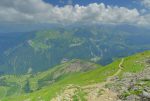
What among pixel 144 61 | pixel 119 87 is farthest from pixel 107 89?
pixel 144 61

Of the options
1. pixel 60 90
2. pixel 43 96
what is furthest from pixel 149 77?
pixel 43 96

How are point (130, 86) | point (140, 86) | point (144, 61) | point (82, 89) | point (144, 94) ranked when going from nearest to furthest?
1. point (144, 94)
2. point (140, 86)
3. point (130, 86)
4. point (82, 89)
5. point (144, 61)

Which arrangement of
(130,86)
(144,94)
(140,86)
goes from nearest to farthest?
(144,94) < (140,86) < (130,86)

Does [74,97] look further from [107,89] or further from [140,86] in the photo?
[140,86]

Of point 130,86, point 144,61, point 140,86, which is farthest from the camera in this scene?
point 144,61

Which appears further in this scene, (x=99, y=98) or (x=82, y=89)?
(x=82, y=89)

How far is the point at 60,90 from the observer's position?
104562mm

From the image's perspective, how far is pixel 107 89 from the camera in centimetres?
10075

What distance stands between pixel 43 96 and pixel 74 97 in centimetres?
1532

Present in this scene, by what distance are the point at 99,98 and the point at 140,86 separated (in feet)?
46.3

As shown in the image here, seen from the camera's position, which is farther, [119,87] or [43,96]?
[43,96]

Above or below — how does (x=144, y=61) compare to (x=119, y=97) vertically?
above

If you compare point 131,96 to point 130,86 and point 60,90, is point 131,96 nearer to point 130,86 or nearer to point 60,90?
point 130,86

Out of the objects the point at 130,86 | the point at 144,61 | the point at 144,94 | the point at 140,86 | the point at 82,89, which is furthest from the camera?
the point at 144,61
